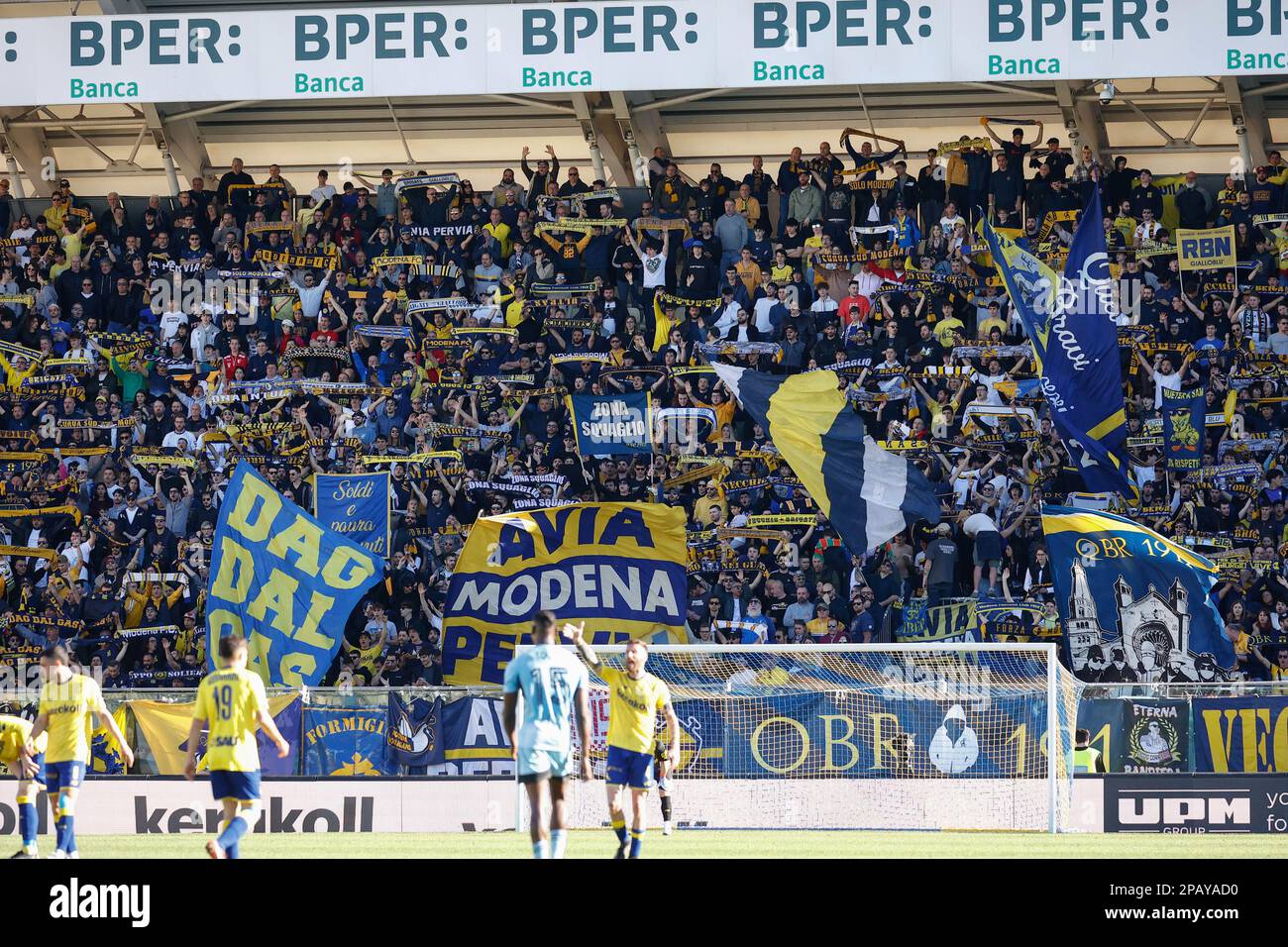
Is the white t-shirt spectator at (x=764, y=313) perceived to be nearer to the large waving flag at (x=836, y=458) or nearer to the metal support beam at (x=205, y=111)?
the large waving flag at (x=836, y=458)

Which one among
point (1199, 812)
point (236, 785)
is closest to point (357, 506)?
point (1199, 812)

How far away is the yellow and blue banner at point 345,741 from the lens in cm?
1912

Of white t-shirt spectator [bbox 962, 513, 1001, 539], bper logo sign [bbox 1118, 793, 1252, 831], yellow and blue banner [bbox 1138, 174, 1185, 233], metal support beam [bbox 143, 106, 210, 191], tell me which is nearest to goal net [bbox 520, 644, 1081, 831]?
bper logo sign [bbox 1118, 793, 1252, 831]

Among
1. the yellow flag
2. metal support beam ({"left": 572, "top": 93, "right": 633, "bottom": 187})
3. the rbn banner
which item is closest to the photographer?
the yellow flag

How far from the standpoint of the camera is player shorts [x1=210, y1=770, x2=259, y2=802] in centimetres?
1199

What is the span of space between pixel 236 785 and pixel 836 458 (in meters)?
12.2

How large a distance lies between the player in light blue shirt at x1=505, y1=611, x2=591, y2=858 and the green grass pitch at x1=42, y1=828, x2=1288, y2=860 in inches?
82.8

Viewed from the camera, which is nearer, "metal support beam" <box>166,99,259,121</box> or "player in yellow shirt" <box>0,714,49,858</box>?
"player in yellow shirt" <box>0,714,49,858</box>

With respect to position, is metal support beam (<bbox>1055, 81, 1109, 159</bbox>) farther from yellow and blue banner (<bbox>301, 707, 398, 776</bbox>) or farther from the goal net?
yellow and blue banner (<bbox>301, 707, 398, 776</bbox>)

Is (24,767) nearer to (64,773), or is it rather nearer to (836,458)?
(64,773)

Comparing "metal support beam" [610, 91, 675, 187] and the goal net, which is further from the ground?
"metal support beam" [610, 91, 675, 187]

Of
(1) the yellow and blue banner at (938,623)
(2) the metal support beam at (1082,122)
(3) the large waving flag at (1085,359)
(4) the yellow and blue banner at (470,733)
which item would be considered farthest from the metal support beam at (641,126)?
(4) the yellow and blue banner at (470,733)

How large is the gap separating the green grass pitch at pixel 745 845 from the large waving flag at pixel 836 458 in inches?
214
